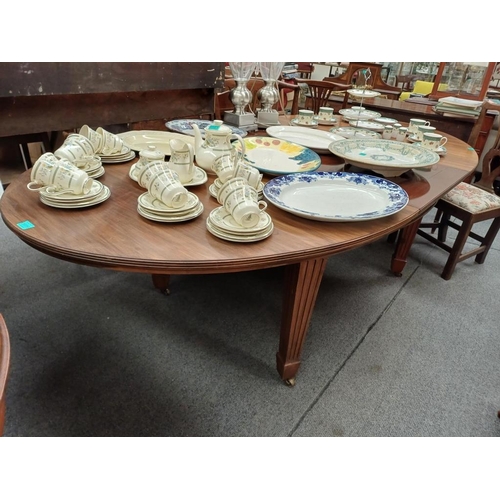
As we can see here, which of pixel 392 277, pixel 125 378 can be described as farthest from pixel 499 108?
pixel 125 378

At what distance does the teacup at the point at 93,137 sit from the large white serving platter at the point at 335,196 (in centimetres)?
63

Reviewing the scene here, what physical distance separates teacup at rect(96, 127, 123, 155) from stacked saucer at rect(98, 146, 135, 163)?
1cm

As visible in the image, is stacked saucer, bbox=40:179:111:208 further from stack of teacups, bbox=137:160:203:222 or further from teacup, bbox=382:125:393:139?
teacup, bbox=382:125:393:139

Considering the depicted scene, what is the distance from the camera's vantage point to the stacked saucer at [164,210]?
0.89 metres

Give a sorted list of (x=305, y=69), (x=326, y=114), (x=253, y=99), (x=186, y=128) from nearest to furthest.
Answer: (x=186, y=128)
(x=326, y=114)
(x=253, y=99)
(x=305, y=69)

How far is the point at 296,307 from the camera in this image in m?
1.13

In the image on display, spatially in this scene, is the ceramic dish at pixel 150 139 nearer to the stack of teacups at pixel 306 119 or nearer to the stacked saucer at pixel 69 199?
the stacked saucer at pixel 69 199

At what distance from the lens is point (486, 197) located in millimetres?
2049

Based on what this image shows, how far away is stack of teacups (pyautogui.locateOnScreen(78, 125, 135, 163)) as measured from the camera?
1210 millimetres

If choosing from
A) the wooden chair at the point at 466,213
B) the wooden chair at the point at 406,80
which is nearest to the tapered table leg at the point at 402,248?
the wooden chair at the point at 466,213

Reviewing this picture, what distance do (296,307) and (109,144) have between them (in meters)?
0.87

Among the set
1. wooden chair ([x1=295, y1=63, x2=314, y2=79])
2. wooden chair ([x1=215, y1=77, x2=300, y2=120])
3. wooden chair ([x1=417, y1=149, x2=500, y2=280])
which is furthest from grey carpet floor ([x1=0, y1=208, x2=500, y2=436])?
wooden chair ([x1=295, y1=63, x2=314, y2=79])

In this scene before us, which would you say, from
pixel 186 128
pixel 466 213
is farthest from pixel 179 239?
pixel 466 213

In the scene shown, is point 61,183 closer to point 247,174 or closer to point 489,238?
point 247,174
